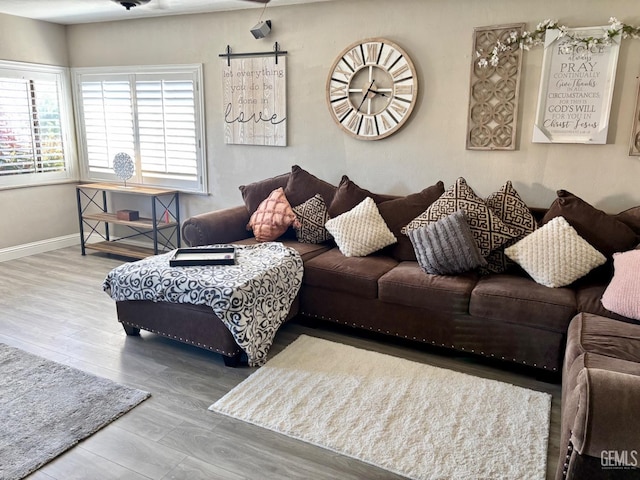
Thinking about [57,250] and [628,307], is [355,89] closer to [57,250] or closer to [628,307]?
[628,307]

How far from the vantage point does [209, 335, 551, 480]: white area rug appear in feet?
6.98

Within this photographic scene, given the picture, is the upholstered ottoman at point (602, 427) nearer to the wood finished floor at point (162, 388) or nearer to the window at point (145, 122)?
the wood finished floor at point (162, 388)

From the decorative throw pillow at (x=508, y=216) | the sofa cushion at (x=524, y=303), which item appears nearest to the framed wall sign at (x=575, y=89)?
the decorative throw pillow at (x=508, y=216)

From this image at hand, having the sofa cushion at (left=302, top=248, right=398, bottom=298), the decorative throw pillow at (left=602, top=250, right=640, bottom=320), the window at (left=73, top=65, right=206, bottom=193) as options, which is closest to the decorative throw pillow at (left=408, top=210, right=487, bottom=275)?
the sofa cushion at (left=302, top=248, right=398, bottom=298)

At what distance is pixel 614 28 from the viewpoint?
316cm

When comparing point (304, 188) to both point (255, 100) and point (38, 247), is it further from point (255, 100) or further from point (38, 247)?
point (38, 247)

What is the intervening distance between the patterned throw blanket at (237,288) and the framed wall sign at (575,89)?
2.06 m

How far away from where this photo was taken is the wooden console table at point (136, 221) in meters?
4.98

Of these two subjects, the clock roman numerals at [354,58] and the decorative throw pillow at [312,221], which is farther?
the clock roman numerals at [354,58]

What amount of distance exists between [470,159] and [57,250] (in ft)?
14.8

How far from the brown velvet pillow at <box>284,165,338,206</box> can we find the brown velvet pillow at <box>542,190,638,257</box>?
5.46 ft

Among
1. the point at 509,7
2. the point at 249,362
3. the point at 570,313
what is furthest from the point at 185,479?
the point at 509,7

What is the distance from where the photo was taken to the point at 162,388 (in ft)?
8.77

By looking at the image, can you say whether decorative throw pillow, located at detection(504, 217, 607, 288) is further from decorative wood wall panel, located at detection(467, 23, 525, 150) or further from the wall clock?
the wall clock
